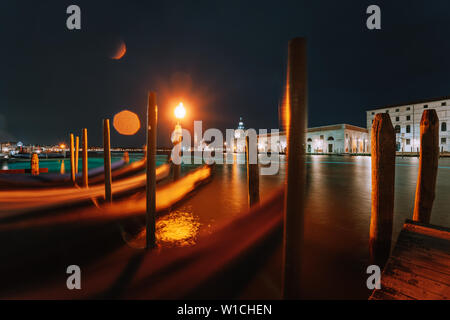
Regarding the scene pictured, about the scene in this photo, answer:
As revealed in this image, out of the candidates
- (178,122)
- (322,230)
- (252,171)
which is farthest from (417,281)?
(178,122)

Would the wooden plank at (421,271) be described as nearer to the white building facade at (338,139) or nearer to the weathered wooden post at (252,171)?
the weathered wooden post at (252,171)

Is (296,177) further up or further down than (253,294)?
further up

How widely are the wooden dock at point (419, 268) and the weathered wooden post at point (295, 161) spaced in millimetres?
1138

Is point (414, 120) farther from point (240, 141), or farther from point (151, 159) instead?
point (151, 159)

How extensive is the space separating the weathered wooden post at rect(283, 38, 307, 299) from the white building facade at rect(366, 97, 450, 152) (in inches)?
2415

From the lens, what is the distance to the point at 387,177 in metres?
3.19

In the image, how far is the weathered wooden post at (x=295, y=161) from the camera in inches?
75.3

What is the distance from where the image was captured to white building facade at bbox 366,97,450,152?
4834cm

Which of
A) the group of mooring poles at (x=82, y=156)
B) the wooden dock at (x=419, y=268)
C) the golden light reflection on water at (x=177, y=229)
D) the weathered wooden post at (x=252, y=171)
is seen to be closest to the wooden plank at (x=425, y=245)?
the wooden dock at (x=419, y=268)

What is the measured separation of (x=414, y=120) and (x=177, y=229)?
71965 mm

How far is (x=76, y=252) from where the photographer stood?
4262 mm

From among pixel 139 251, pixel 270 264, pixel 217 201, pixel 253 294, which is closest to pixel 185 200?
pixel 217 201
